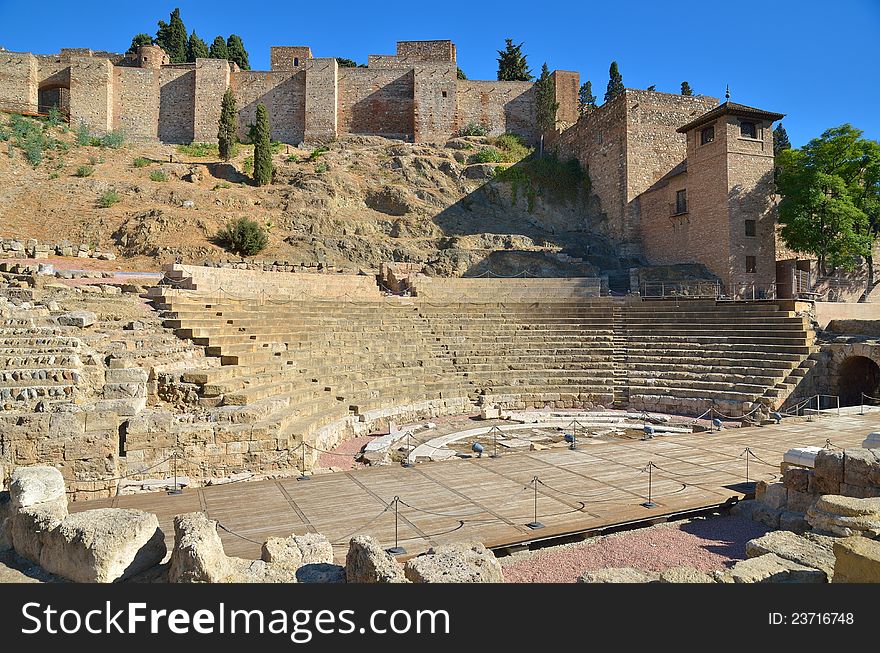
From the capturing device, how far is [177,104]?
1544 inches

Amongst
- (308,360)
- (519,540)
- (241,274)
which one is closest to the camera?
(519,540)

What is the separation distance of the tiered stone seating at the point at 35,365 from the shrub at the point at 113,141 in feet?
99.4

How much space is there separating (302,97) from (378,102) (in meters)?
5.40

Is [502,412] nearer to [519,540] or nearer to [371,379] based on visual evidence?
[371,379]

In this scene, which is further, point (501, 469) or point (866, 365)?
point (866, 365)

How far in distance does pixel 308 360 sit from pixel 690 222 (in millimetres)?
20527

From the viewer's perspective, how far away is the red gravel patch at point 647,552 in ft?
17.6

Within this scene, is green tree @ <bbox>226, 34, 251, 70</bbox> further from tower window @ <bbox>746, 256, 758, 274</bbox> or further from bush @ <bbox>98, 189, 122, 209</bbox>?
tower window @ <bbox>746, 256, 758, 274</bbox>

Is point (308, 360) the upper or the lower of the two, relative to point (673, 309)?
lower

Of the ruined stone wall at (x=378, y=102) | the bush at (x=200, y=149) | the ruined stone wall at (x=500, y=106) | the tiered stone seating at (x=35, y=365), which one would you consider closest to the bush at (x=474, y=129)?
the ruined stone wall at (x=500, y=106)

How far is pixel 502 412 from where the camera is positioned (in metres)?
15.0

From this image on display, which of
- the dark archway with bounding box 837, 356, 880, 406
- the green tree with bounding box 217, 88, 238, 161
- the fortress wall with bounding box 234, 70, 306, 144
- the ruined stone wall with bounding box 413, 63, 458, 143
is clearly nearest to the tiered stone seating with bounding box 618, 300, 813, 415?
the dark archway with bounding box 837, 356, 880, 406

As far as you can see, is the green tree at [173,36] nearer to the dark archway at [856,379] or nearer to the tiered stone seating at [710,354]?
the tiered stone seating at [710,354]

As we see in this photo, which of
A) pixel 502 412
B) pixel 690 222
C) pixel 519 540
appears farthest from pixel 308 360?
pixel 690 222
